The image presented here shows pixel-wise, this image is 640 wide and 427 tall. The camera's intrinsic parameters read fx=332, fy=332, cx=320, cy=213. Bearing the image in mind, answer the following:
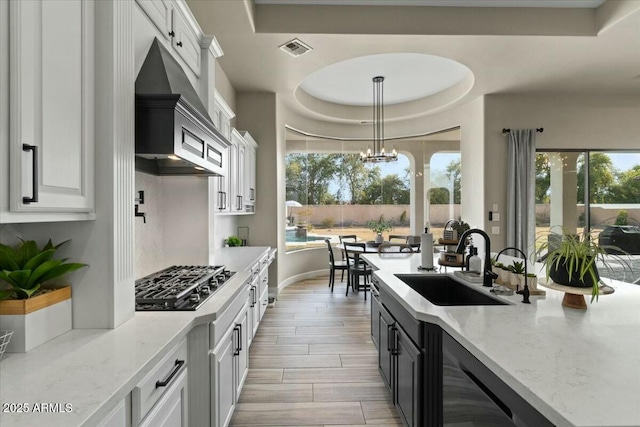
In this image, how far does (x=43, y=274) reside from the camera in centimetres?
127

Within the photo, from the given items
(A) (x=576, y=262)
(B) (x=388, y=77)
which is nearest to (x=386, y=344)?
(A) (x=576, y=262)

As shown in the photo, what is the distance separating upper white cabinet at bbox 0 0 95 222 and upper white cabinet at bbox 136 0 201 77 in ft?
1.86

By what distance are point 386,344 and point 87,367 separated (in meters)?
1.92

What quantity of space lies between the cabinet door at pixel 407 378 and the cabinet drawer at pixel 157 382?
3.78 feet

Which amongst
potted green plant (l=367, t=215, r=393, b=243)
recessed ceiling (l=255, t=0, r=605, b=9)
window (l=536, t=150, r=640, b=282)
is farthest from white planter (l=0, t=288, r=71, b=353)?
potted green plant (l=367, t=215, r=393, b=243)

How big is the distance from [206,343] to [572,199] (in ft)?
20.0

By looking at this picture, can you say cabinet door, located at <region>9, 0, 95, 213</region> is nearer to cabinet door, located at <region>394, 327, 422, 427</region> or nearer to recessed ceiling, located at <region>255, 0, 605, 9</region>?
cabinet door, located at <region>394, 327, 422, 427</region>

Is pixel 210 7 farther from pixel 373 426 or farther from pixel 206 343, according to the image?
pixel 373 426

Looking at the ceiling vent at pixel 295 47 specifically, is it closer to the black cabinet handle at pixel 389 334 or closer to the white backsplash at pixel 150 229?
the white backsplash at pixel 150 229

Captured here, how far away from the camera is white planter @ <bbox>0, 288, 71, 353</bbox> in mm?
1144

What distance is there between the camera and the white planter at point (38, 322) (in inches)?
45.0

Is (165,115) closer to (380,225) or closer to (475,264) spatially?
(475,264)

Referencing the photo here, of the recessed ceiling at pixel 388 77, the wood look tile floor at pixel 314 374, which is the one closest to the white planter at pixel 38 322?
the wood look tile floor at pixel 314 374

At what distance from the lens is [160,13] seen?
195cm
